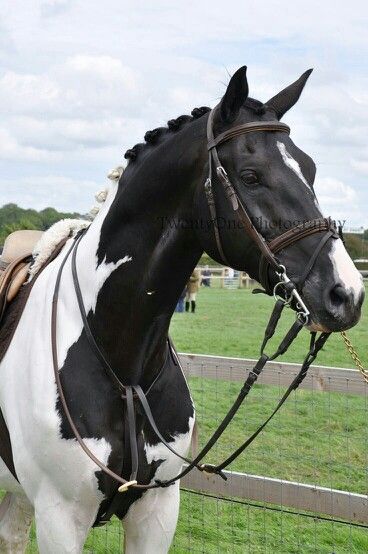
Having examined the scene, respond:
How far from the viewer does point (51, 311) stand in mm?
3383

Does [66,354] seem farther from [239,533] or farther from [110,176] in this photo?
[239,533]

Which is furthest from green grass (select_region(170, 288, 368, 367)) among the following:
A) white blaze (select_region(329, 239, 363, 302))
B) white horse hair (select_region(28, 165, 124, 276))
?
white blaze (select_region(329, 239, 363, 302))

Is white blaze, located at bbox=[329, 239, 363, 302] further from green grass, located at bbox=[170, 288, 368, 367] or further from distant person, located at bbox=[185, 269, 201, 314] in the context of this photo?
distant person, located at bbox=[185, 269, 201, 314]

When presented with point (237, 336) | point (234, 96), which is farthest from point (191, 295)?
point (234, 96)

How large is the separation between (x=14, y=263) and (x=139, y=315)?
991 millimetres

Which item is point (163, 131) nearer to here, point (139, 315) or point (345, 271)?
point (139, 315)

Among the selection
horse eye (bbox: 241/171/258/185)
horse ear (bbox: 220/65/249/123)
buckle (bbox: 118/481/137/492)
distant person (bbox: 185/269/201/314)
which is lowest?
distant person (bbox: 185/269/201/314)

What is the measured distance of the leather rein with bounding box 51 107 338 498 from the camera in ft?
8.77

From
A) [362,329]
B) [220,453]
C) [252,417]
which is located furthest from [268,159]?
[362,329]

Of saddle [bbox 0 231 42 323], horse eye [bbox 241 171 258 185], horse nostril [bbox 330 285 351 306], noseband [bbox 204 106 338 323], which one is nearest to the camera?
horse nostril [bbox 330 285 351 306]

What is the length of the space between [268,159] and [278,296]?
20.4 inches

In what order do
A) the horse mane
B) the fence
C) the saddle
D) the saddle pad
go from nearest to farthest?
the horse mane
the saddle pad
the saddle
the fence

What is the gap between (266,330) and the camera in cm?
300

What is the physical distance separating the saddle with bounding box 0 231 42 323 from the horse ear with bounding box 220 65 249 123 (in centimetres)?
144
